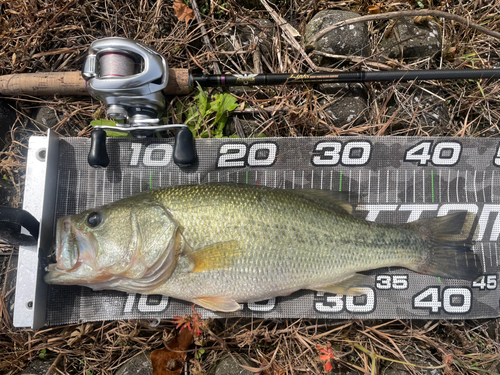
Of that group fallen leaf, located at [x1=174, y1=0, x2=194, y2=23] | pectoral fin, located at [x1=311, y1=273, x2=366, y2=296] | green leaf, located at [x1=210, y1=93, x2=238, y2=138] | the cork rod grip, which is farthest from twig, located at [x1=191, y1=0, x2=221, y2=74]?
pectoral fin, located at [x1=311, y1=273, x2=366, y2=296]

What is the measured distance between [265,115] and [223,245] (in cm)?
136

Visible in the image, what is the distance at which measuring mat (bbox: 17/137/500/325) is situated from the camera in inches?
100

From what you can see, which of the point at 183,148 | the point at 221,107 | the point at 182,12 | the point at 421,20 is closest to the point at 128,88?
the point at 183,148

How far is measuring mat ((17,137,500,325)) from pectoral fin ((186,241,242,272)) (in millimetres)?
644

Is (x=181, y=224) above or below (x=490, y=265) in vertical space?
above

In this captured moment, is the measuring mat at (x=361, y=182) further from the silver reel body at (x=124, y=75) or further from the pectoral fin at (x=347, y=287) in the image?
the silver reel body at (x=124, y=75)

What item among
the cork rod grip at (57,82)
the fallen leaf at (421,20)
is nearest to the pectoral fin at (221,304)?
the cork rod grip at (57,82)

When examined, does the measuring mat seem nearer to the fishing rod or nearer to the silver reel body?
the fishing rod

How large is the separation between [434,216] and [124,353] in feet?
10.0

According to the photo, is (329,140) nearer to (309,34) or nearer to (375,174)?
(375,174)

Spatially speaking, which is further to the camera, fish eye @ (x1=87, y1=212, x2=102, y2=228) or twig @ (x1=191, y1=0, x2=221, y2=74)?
twig @ (x1=191, y1=0, x2=221, y2=74)

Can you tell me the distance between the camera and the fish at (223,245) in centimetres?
203

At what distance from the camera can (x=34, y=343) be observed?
2.60 metres

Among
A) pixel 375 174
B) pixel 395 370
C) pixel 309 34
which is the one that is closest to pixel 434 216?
pixel 375 174
